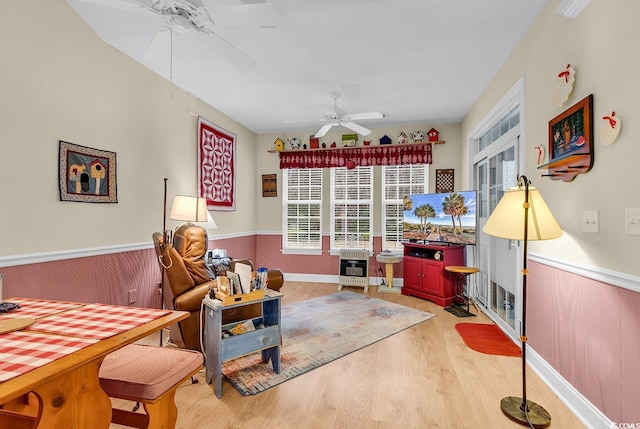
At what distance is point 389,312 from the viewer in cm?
389

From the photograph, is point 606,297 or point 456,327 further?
point 456,327

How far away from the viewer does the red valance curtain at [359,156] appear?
205 inches

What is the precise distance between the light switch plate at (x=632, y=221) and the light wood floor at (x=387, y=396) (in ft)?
3.85

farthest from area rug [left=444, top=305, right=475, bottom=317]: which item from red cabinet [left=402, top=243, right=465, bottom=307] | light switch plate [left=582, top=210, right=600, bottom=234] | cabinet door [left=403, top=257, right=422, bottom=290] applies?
light switch plate [left=582, top=210, right=600, bottom=234]

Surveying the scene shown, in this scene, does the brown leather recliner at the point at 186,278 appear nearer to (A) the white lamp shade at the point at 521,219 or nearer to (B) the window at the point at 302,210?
(A) the white lamp shade at the point at 521,219

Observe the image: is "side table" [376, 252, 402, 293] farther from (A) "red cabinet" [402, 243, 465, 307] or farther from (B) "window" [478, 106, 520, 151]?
(B) "window" [478, 106, 520, 151]

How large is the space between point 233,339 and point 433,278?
120 inches

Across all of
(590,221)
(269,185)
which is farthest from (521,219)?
(269,185)

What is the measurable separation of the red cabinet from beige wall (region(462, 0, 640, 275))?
1783 mm

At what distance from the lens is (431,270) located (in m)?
4.34

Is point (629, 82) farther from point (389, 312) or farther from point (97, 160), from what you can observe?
point (97, 160)

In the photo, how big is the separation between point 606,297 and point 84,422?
2.41m

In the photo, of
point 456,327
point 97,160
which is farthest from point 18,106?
point 456,327

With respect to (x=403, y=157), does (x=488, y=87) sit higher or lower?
higher
